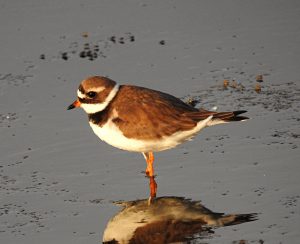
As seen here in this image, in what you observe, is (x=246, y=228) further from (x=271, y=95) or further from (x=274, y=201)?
(x=271, y=95)

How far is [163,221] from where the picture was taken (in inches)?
333

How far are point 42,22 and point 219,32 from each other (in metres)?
4.10

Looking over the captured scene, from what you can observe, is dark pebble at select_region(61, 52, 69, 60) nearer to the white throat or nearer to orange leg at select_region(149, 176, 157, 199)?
the white throat

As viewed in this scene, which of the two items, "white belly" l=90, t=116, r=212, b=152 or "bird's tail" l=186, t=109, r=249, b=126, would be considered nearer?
Answer: "white belly" l=90, t=116, r=212, b=152

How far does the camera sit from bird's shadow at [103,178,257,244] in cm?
802

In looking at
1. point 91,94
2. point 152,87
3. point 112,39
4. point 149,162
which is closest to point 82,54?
point 112,39

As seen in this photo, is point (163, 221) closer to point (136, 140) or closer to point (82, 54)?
point (136, 140)

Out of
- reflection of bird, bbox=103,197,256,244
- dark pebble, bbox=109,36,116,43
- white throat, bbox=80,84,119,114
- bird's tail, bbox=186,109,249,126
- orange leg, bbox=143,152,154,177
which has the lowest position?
reflection of bird, bbox=103,197,256,244

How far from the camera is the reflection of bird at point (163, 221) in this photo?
805 centimetres

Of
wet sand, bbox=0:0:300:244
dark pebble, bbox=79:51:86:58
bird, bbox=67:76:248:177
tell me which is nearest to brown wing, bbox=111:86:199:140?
bird, bbox=67:76:248:177

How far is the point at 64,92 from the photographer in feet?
42.2

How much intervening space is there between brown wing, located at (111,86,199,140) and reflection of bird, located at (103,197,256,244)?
3.26 ft

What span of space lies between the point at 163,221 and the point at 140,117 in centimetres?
169

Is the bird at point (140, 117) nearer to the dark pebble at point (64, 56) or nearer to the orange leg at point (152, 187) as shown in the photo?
the orange leg at point (152, 187)
